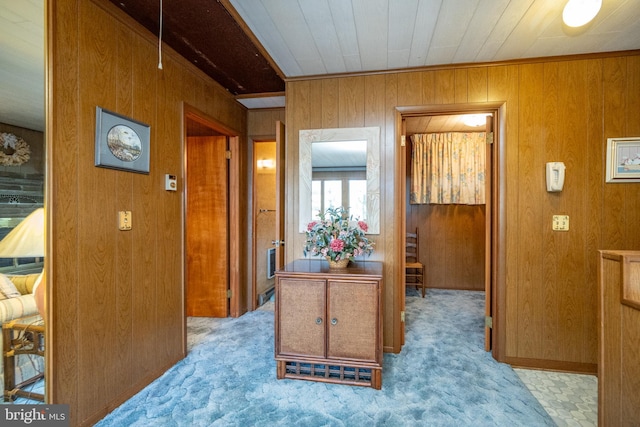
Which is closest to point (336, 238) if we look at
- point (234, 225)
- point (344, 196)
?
point (344, 196)

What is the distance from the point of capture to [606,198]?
2.24 meters

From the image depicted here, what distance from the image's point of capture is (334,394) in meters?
1.96

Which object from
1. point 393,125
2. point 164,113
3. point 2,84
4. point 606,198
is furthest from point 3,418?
point 606,198

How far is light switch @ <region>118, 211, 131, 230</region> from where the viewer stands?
1835 mm

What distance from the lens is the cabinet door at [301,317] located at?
208 cm

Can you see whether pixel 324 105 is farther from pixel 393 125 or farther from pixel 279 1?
pixel 279 1

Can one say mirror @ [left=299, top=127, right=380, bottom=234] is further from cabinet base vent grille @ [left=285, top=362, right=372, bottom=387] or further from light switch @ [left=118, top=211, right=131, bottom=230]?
light switch @ [left=118, top=211, right=131, bottom=230]

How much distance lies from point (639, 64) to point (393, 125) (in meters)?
1.83

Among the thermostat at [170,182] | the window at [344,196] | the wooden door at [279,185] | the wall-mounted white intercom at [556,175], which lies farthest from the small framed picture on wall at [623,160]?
the thermostat at [170,182]

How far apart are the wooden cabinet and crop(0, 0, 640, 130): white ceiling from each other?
166cm

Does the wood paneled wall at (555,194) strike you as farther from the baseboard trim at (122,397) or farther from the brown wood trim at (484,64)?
the baseboard trim at (122,397)

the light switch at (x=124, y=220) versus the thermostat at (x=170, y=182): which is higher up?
the thermostat at (x=170, y=182)

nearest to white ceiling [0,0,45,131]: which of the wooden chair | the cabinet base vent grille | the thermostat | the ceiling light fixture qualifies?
the thermostat

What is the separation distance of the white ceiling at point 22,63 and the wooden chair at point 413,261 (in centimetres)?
409
